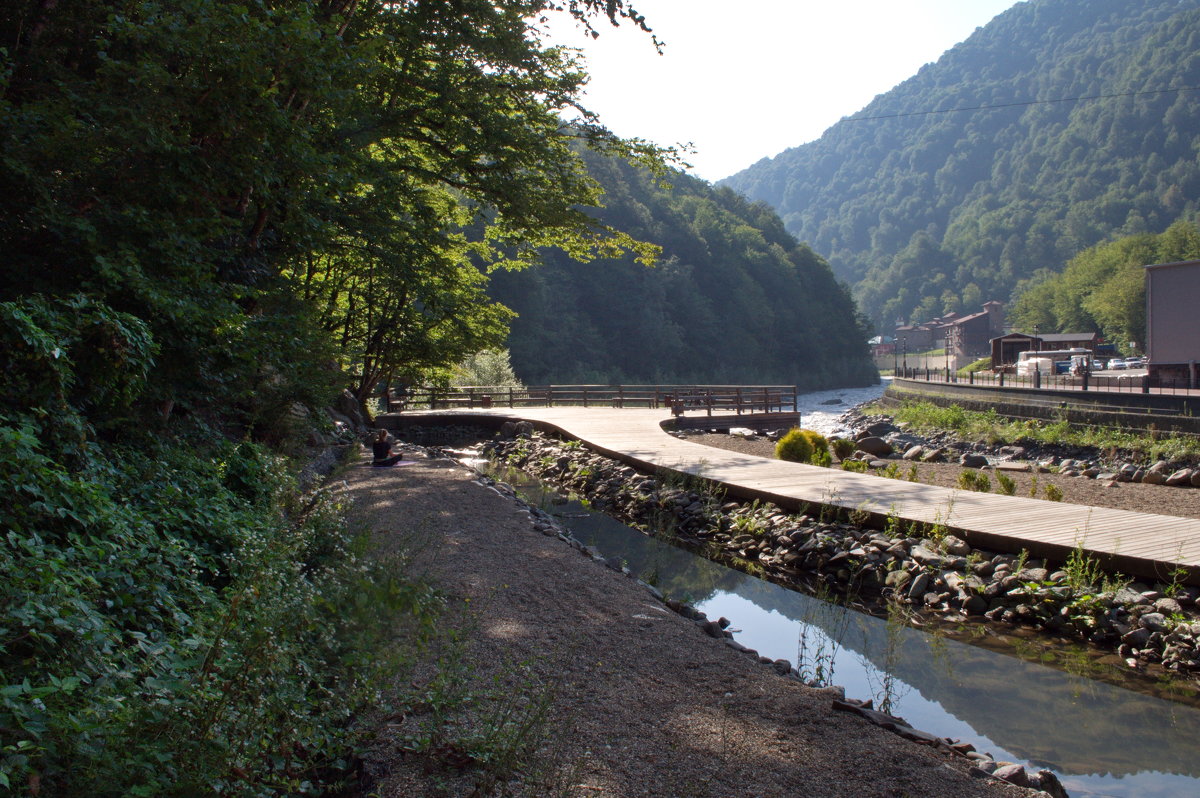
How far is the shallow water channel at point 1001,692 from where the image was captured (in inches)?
186

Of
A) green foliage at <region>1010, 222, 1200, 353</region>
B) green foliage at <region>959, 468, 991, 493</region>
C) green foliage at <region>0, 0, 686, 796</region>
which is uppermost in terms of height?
green foliage at <region>1010, 222, 1200, 353</region>

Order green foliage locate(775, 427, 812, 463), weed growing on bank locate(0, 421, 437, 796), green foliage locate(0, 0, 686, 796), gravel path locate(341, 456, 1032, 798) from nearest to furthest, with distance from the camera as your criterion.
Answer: weed growing on bank locate(0, 421, 437, 796) < green foliage locate(0, 0, 686, 796) < gravel path locate(341, 456, 1032, 798) < green foliage locate(775, 427, 812, 463)

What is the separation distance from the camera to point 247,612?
11.3 feet

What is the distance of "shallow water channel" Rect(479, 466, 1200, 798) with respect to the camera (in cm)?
472

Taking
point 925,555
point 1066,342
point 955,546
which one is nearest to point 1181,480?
point 955,546

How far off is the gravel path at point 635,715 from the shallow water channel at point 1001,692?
1304 millimetres

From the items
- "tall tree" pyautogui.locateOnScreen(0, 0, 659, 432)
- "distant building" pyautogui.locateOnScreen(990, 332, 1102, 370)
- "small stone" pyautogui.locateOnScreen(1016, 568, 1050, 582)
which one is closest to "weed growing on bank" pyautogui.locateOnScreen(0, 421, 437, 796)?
"tall tree" pyautogui.locateOnScreen(0, 0, 659, 432)

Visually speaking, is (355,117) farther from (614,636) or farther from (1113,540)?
(1113,540)

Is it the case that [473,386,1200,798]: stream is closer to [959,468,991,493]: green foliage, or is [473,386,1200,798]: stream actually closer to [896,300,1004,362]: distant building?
[959,468,991,493]: green foliage

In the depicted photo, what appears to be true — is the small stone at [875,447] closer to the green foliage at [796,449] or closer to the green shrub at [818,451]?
the green shrub at [818,451]

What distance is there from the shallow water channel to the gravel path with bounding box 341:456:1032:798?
51.4 inches

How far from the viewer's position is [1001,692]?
18.6 ft

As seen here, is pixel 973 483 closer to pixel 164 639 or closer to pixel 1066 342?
pixel 164 639

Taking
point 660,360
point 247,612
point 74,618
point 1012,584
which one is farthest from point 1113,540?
point 660,360
